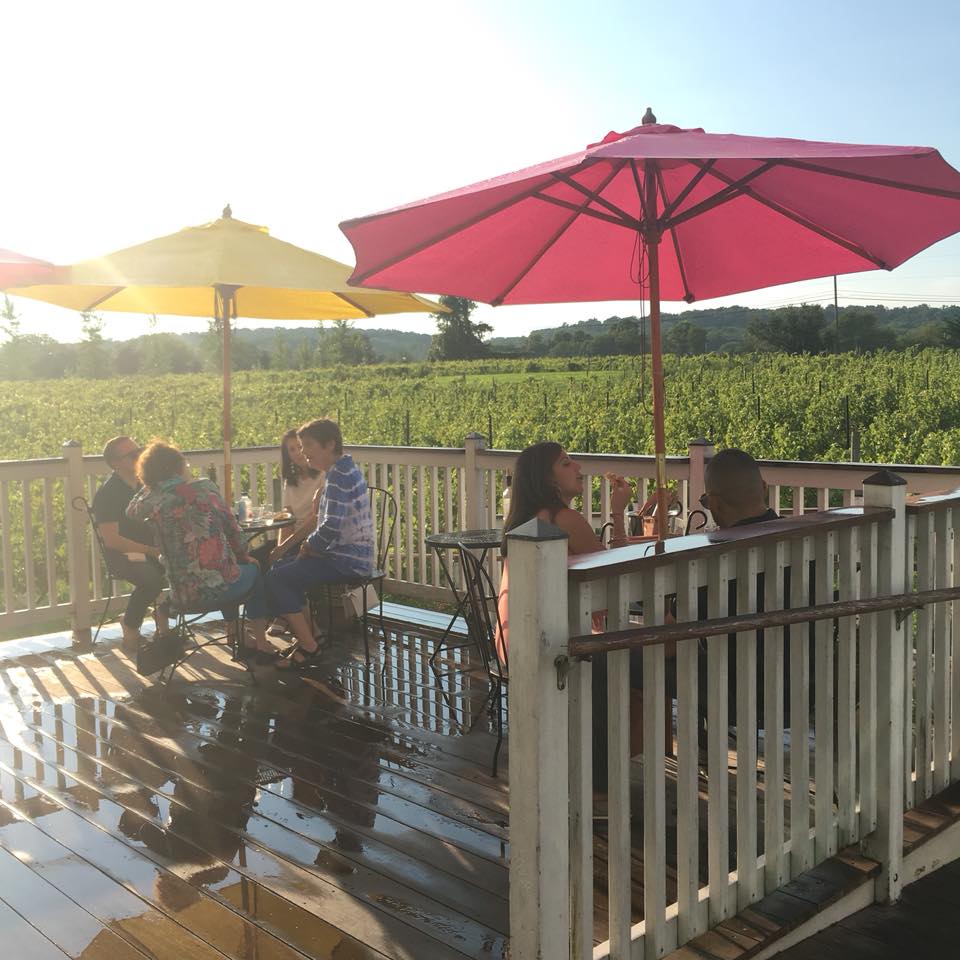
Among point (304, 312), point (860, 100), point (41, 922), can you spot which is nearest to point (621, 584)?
point (41, 922)

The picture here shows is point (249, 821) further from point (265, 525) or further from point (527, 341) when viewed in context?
point (527, 341)

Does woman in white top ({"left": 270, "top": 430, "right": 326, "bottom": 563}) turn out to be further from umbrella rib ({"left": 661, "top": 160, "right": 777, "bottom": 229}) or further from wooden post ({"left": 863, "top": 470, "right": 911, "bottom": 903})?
wooden post ({"left": 863, "top": 470, "right": 911, "bottom": 903})

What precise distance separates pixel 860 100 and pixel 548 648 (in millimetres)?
17980

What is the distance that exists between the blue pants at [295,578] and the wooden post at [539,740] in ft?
10.3

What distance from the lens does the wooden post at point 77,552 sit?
5.88 meters

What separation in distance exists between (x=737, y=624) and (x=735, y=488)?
3.91 feet

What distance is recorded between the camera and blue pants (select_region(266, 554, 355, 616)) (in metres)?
5.03

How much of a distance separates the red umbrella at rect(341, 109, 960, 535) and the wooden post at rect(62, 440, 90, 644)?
269cm

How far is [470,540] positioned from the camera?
5.10 metres

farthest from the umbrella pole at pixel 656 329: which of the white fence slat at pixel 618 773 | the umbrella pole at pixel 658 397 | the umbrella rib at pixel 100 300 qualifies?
the umbrella rib at pixel 100 300

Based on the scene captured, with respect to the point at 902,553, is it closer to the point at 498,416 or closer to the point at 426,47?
the point at 426,47

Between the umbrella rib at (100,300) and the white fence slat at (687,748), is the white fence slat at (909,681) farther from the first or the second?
the umbrella rib at (100,300)

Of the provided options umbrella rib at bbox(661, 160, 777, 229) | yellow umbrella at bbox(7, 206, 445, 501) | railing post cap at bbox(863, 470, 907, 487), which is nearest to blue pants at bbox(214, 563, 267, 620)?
yellow umbrella at bbox(7, 206, 445, 501)

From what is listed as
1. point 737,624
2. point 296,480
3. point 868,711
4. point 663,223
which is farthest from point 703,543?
point 296,480
